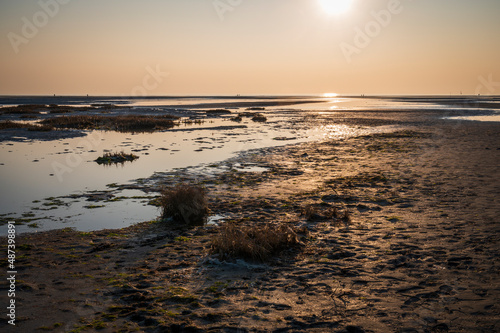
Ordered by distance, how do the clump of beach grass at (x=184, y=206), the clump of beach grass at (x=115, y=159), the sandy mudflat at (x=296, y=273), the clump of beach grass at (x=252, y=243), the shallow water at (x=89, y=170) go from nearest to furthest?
the sandy mudflat at (x=296, y=273)
the clump of beach grass at (x=252, y=243)
the clump of beach grass at (x=184, y=206)
the shallow water at (x=89, y=170)
the clump of beach grass at (x=115, y=159)

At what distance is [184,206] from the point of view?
33.8 ft

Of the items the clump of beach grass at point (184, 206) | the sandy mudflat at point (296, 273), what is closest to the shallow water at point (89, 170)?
the clump of beach grass at point (184, 206)

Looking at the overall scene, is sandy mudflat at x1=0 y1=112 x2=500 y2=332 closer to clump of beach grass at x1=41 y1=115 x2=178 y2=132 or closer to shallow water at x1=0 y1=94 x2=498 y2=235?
shallow water at x1=0 y1=94 x2=498 y2=235

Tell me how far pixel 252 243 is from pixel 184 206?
3.55 m

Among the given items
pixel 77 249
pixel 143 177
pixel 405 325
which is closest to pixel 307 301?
pixel 405 325

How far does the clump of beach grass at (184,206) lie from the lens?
10289 millimetres

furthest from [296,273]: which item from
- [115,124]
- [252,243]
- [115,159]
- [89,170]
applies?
[115,124]

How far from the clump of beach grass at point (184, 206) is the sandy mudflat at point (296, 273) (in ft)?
2.25

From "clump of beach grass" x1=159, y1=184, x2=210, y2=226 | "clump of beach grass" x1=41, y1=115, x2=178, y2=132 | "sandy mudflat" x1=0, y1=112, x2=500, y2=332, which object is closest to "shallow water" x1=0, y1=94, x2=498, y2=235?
"clump of beach grass" x1=159, y1=184, x2=210, y2=226

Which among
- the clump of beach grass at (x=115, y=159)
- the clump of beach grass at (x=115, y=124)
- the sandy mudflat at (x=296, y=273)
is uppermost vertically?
the clump of beach grass at (x=115, y=124)

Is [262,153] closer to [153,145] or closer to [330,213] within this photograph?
[153,145]

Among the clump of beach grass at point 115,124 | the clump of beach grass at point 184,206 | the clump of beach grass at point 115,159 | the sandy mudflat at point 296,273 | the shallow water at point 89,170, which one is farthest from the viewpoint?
the clump of beach grass at point 115,124

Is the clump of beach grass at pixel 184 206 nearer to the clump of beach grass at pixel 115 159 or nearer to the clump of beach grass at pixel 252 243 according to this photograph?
the clump of beach grass at pixel 252 243

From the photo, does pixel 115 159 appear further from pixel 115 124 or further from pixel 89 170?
pixel 115 124
